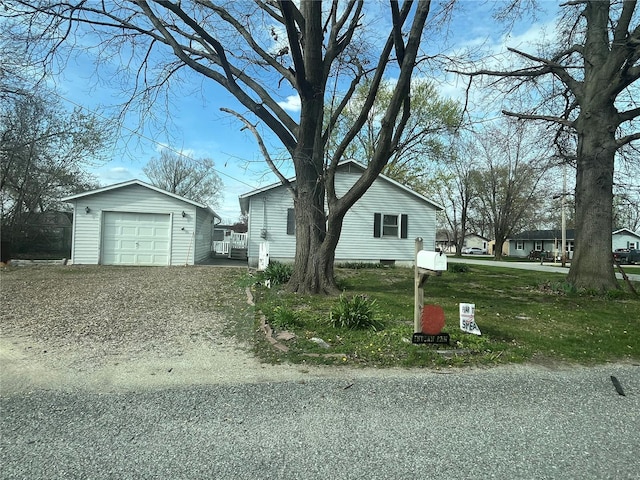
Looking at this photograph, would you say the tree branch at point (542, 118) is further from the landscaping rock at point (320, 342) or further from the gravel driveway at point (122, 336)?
the landscaping rock at point (320, 342)

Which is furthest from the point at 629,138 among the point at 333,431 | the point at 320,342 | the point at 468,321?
the point at 333,431

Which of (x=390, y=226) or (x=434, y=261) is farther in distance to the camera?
(x=390, y=226)

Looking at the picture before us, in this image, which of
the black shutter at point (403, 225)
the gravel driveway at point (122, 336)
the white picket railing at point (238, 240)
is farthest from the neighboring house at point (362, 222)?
the gravel driveway at point (122, 336)

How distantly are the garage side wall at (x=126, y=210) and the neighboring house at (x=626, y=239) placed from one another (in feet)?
180

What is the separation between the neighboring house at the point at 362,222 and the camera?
16.8 m

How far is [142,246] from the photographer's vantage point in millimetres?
16328

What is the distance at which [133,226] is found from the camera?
1623cm

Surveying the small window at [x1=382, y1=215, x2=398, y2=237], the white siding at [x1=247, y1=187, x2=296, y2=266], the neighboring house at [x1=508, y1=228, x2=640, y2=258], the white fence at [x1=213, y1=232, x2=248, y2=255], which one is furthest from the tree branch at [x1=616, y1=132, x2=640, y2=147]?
the neighboring house at [x1=508, y1=228, x2=640, y2=258]

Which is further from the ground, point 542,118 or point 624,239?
point 542,118

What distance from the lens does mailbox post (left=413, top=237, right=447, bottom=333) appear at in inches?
189

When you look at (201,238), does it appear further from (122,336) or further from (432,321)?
(432,321)

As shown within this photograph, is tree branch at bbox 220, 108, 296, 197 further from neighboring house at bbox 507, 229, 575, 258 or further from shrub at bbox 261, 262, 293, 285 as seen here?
neighboring house at bbox 507, 229, 575, 258

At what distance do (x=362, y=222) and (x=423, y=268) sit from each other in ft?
42.2

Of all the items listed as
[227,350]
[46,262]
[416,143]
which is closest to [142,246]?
[46,262]
